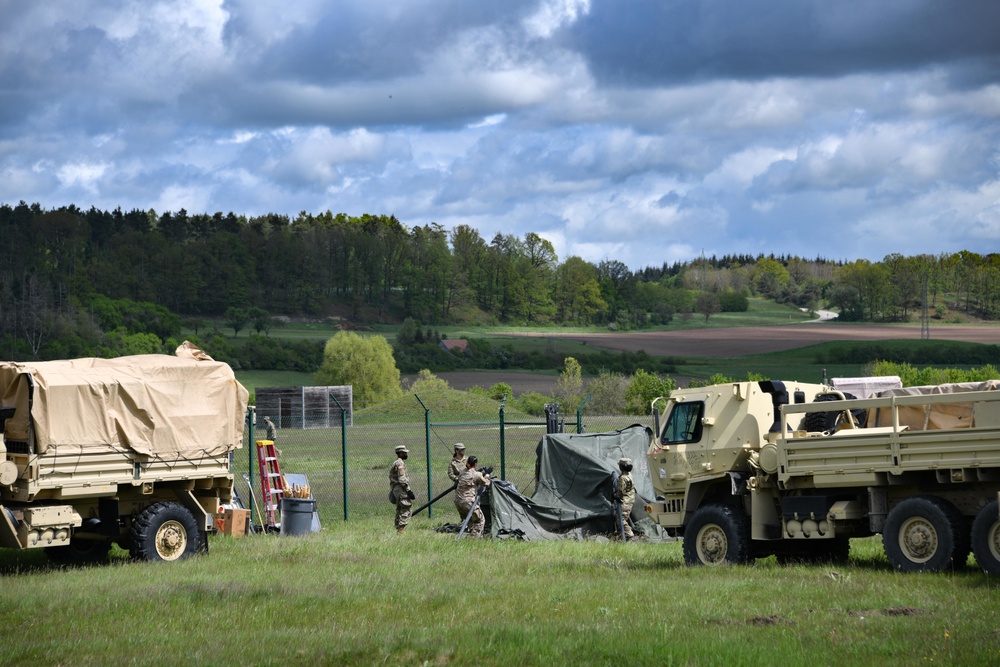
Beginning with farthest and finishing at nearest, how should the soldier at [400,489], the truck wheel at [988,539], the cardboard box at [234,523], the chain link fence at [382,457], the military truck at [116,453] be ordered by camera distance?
the chain link fence at [382,457] → the soldier at [400,489] → the cardboard box at [234,523] → the military truck at [116,453] → the truck wheel at [988,539]

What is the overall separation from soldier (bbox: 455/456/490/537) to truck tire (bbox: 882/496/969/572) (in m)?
7.95

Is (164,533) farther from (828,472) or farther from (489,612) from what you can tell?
(828,472)

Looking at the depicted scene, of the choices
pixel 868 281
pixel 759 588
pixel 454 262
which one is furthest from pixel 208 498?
pixel 454 262

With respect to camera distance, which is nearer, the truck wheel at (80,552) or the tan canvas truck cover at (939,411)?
the tan canvas truck cover at (939,411)

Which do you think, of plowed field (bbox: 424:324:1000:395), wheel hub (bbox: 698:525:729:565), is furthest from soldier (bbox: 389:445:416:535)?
plowed field (bbox: 424:324:1000:395)

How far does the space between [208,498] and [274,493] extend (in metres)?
3.79

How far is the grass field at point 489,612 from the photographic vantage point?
9.41 meters

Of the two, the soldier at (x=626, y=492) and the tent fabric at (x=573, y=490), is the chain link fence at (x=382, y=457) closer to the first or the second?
the tent fabric at (x=573, y=490)

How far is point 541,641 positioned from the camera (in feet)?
32.2

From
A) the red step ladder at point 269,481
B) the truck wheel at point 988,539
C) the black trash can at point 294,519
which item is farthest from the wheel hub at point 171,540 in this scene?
the truck wheel at point 988,539

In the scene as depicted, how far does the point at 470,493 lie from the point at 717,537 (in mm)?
5665

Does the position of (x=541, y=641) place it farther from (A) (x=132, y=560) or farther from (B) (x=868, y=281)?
(B) (x=868, y=281)

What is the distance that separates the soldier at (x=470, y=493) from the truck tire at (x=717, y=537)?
16.2ft

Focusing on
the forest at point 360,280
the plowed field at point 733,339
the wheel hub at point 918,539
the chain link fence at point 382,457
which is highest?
the forest at point 360,280
